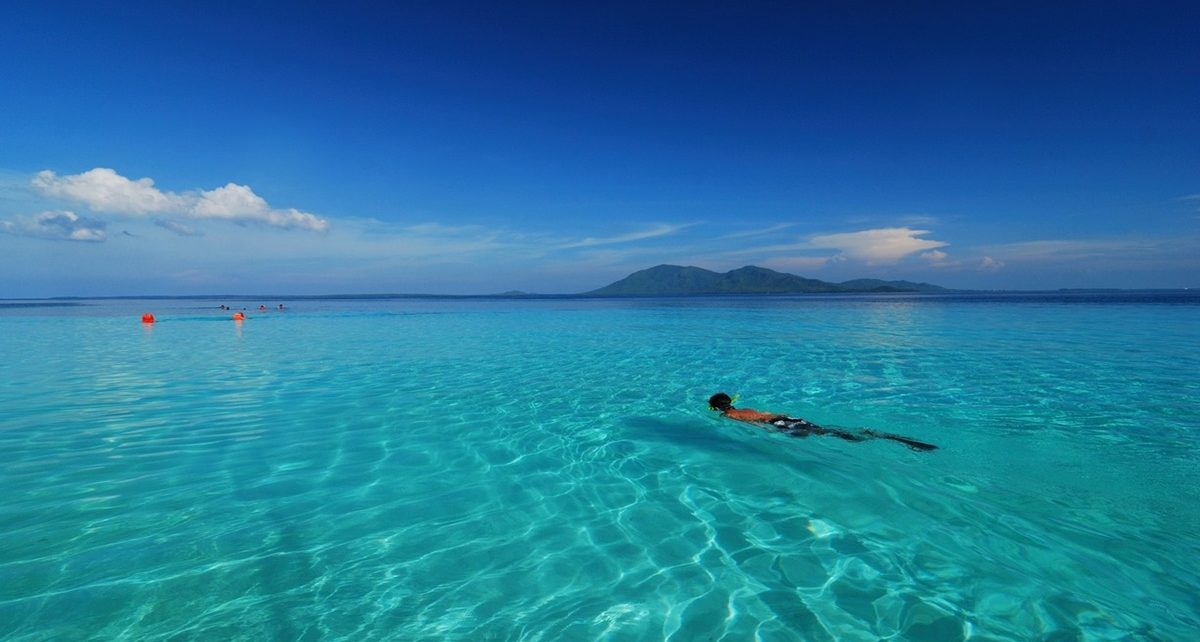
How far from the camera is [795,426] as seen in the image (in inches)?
369

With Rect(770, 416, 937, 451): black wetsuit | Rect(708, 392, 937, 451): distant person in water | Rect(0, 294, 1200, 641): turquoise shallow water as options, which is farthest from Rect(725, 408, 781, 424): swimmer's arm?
Rect(0, 294, 1200, 641): turquoise shallow water

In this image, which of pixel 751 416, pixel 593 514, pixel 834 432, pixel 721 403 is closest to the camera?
pixel 593 514

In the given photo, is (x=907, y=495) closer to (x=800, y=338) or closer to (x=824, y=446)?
(x=824, y=446)

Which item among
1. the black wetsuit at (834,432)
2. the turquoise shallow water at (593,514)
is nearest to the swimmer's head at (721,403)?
the turquoise shallow water at (593,514)

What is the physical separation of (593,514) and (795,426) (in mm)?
4943

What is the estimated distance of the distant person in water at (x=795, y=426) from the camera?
8.74 meters

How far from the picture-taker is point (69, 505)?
6.20 m

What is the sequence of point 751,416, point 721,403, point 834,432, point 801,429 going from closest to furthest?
1. point 834,432
2. point 801,429
3. point 751,416
4. point 721,403

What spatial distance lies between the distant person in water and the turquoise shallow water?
31 cm

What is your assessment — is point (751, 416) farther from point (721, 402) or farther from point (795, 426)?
point (795, 426)

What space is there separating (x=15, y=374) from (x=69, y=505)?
1519cm

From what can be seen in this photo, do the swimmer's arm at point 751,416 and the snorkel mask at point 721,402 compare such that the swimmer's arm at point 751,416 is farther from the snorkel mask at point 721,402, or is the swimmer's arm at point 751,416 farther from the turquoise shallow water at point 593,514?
the turquoise shallow water at point 593,514

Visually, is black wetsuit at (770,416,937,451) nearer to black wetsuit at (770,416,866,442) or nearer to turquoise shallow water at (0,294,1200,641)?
black wetsuit at (770,416,866,442)

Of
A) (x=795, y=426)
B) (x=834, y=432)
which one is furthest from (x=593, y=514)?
(x=834, y=432)
